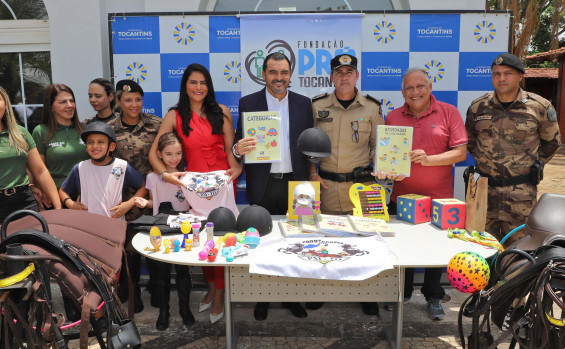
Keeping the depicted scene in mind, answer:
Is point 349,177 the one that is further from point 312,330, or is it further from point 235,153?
point 312,330

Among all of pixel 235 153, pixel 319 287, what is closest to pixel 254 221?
pixel 319 287

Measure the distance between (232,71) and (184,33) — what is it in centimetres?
63

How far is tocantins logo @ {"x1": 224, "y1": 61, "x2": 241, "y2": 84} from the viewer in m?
4.40

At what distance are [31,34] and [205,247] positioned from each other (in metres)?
4.08

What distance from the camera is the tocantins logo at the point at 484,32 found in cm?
430

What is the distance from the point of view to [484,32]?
4320mm

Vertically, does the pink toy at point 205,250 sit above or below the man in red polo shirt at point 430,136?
below

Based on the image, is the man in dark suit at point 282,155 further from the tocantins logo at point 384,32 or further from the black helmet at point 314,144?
the tocantins logo at point 384,32

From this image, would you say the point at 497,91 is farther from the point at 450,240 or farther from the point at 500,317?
the point at 500,317

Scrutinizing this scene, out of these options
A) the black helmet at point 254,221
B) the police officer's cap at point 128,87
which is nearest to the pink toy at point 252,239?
the black helmet at point 254,221

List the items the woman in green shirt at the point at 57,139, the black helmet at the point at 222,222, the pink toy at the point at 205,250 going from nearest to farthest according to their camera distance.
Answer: the pink toy at the point at 205,250 → the black helmet at the point at 222,222 → the woman in green shirt at the point at 57,139

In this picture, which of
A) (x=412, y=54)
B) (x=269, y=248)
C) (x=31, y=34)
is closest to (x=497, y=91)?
(x=412, y=54)

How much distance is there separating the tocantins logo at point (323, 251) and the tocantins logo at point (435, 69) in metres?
2.64

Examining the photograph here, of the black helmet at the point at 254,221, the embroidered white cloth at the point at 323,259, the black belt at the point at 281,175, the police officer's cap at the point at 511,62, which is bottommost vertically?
the embroidered white cloth at the point at 323,259
